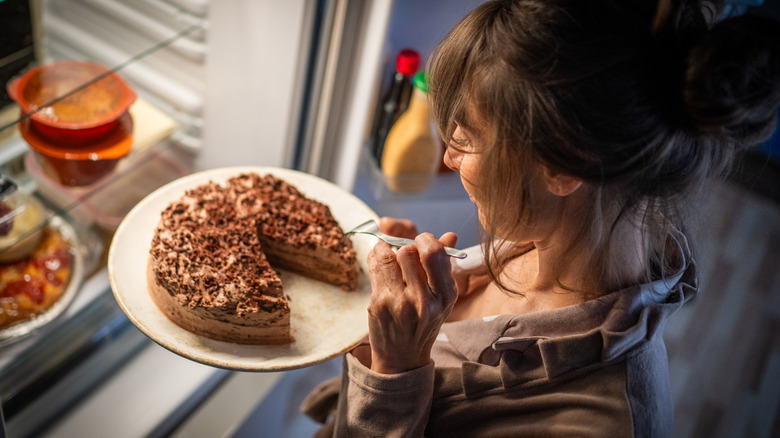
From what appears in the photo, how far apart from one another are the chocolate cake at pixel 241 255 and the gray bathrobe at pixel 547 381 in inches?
7.6

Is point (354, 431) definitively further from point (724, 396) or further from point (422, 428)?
point (724, 396)

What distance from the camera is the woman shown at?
66cm

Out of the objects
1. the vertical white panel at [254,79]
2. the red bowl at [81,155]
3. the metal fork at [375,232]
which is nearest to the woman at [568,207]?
the metal fork at [375,232]

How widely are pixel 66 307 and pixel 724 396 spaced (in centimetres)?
235

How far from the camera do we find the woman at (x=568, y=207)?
66 centimetres

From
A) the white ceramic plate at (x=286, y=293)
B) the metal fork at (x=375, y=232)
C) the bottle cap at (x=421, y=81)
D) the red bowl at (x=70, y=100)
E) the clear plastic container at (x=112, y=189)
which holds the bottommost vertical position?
the clear plastic container at (x=112, y=189)

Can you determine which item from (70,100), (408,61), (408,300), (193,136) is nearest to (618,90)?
(408,300)

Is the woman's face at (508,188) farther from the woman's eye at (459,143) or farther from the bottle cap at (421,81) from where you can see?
the bottle cap at (421,81)

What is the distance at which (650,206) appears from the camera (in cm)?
80

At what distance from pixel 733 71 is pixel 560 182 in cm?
23

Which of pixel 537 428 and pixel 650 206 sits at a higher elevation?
pixel 650 206

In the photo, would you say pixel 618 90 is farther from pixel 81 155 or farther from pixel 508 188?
pixel 81 155

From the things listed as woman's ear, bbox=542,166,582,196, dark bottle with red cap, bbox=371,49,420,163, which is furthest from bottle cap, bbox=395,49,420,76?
woman's ear, bbox=542,166,582,196

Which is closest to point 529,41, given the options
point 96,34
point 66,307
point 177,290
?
point 177,290
